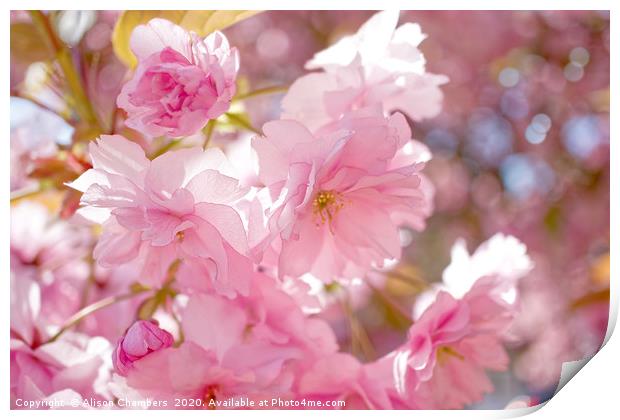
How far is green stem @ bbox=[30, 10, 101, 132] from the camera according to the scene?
0.84 metres

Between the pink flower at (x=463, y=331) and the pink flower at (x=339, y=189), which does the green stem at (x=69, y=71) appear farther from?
the pink flower at (x=463, y=331)

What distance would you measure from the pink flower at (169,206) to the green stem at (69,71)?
20cm

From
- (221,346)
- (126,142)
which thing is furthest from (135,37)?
(221,346)

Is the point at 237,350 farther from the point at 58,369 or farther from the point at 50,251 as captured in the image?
the point at 50,251

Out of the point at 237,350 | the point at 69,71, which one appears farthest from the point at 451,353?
the point at 69,71

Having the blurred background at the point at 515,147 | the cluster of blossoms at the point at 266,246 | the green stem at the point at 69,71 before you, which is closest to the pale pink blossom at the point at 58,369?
the cluster of blossoms at the point at 266,246

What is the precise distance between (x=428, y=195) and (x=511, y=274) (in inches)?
6.1

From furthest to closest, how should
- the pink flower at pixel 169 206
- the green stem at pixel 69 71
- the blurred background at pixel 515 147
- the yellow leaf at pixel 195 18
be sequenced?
the blurred background at pixel 515 147
the green stem at pixel 69 71
the yellow leaf at pixel 195 18
the pink flower at pixel 169 206

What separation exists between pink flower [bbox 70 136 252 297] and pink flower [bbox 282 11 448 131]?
0.45 ft

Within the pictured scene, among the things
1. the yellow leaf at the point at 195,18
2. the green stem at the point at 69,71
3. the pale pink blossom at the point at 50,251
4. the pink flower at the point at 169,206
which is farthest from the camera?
the pale pink blossom at the point at 50,251

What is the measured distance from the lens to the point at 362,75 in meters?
0.75

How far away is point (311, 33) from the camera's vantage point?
187 centimetres

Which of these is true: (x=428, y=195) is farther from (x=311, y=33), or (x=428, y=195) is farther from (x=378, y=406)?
(x=311, y=33)

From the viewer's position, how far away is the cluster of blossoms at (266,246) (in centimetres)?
63
